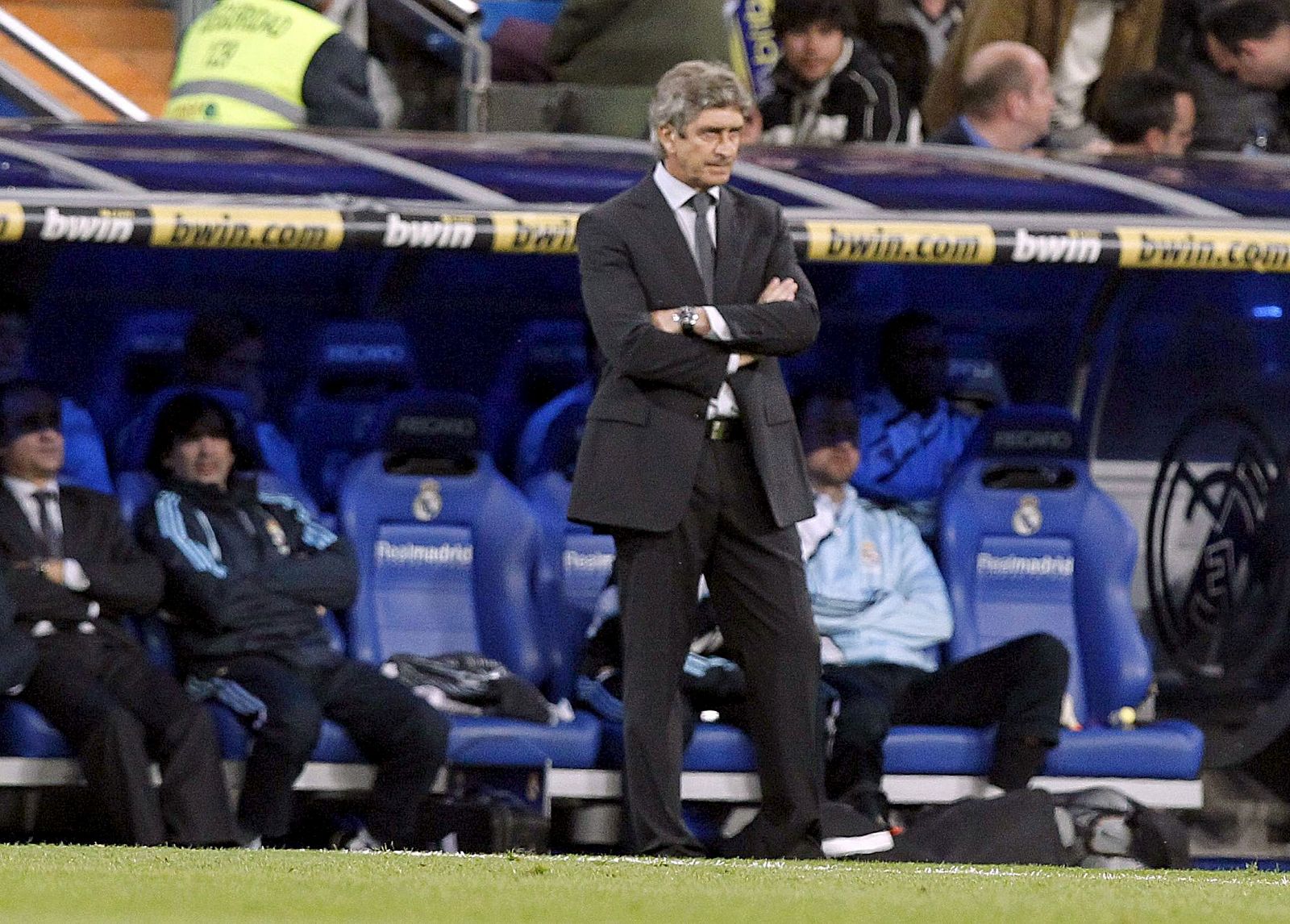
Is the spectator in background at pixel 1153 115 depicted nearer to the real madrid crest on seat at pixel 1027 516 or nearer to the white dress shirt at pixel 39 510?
the real madrid crest on seat at pixel 1027 516

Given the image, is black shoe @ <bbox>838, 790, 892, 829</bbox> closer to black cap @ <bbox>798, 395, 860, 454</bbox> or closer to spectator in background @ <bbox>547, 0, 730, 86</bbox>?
black cap @ <bbox>798, 395, 860, 454</bbox>

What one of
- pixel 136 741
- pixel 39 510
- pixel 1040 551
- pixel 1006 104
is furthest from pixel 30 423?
pixel 1006 104

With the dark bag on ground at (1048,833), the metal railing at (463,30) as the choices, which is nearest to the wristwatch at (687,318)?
the dark bag on ground at (1048,833)

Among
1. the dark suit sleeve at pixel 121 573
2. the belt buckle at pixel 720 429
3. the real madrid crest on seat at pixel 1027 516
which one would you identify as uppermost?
the belt buckle at pixel 720 429

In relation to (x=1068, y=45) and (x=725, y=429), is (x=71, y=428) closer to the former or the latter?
(x=725, y=429)

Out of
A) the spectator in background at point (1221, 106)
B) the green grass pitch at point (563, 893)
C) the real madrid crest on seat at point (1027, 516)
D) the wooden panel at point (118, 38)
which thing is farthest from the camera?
the wooden panel at point (118, 38)

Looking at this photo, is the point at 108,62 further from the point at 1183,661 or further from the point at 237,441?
the point at 1183,661

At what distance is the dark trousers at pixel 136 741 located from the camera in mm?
7008

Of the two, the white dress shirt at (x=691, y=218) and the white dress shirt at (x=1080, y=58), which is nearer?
the white dress shirt at (x=691, y=218)

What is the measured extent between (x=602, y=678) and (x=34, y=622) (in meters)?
1.55

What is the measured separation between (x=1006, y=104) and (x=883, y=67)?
26.4 inches

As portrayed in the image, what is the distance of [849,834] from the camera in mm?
6855

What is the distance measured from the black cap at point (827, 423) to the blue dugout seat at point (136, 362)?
1824 millimetres

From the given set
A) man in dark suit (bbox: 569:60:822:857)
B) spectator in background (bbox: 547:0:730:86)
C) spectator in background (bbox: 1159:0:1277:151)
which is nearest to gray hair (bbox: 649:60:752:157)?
man in dark suit (bbox: 569:60:822:857)
